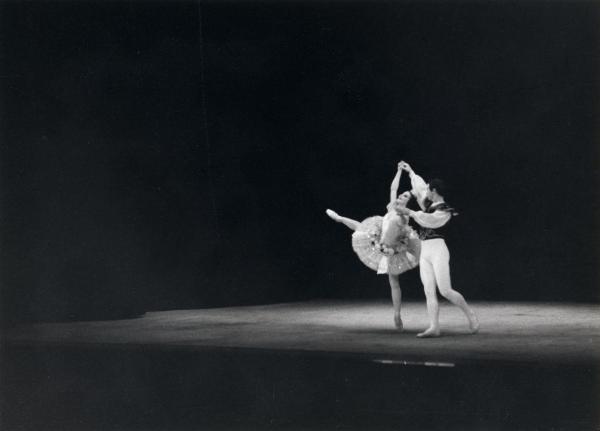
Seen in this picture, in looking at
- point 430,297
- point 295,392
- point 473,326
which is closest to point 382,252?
point 430,297

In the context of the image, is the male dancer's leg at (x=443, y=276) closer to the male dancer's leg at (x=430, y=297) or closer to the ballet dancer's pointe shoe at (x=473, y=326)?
the male dancer's leg at (x=430, y=297)

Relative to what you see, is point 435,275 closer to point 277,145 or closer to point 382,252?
point 382,252

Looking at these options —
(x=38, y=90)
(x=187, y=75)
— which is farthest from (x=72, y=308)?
(x=187, y=75)

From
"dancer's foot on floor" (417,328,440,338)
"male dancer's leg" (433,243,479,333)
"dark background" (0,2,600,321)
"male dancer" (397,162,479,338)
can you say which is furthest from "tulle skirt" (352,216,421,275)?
"dark background" (0,2,600,321)

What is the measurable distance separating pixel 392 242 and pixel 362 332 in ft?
2.92

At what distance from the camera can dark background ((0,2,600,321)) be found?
8773mm

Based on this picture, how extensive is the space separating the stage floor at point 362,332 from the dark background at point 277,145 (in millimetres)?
1018

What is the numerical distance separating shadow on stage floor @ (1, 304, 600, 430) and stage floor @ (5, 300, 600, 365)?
0.50 feet

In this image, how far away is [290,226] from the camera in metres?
10.9

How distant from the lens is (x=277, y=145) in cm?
1045

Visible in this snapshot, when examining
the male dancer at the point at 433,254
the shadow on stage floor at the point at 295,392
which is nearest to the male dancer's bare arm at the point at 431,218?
the male dancer at the point at 433,254

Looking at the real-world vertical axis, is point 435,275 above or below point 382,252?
below

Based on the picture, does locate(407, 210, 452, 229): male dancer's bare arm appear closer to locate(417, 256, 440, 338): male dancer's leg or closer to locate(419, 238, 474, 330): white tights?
locate(419, 238, 474, 330): white tights

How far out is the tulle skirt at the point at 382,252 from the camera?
22.3 feet
